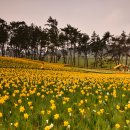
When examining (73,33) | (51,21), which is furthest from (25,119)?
(73,33)

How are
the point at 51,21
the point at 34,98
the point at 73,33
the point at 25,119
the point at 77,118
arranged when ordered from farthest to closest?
the point at 73,33 < the point at 51,21 < the point at 34,98 < the point at 77,118 < the point at 25,119

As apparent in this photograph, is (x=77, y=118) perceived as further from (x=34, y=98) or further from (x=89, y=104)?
(x=34, y=98)

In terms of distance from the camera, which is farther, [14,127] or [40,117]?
[40,117]

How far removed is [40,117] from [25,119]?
0.53 m

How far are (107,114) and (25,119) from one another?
1.86m

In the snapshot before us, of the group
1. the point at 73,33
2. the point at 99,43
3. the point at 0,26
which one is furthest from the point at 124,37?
the point at 0,26

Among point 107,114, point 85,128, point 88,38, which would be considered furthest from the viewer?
point 88,38

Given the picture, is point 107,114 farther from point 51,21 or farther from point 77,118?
point 51,21

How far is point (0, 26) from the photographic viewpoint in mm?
115062

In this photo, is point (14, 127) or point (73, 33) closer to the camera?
point (14, 127)

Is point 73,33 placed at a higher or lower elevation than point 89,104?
higher

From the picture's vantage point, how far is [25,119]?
5148mm

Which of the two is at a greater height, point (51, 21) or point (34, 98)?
point (51, 21)

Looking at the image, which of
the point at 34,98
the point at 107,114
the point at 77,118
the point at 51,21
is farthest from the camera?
the point at 51,21
